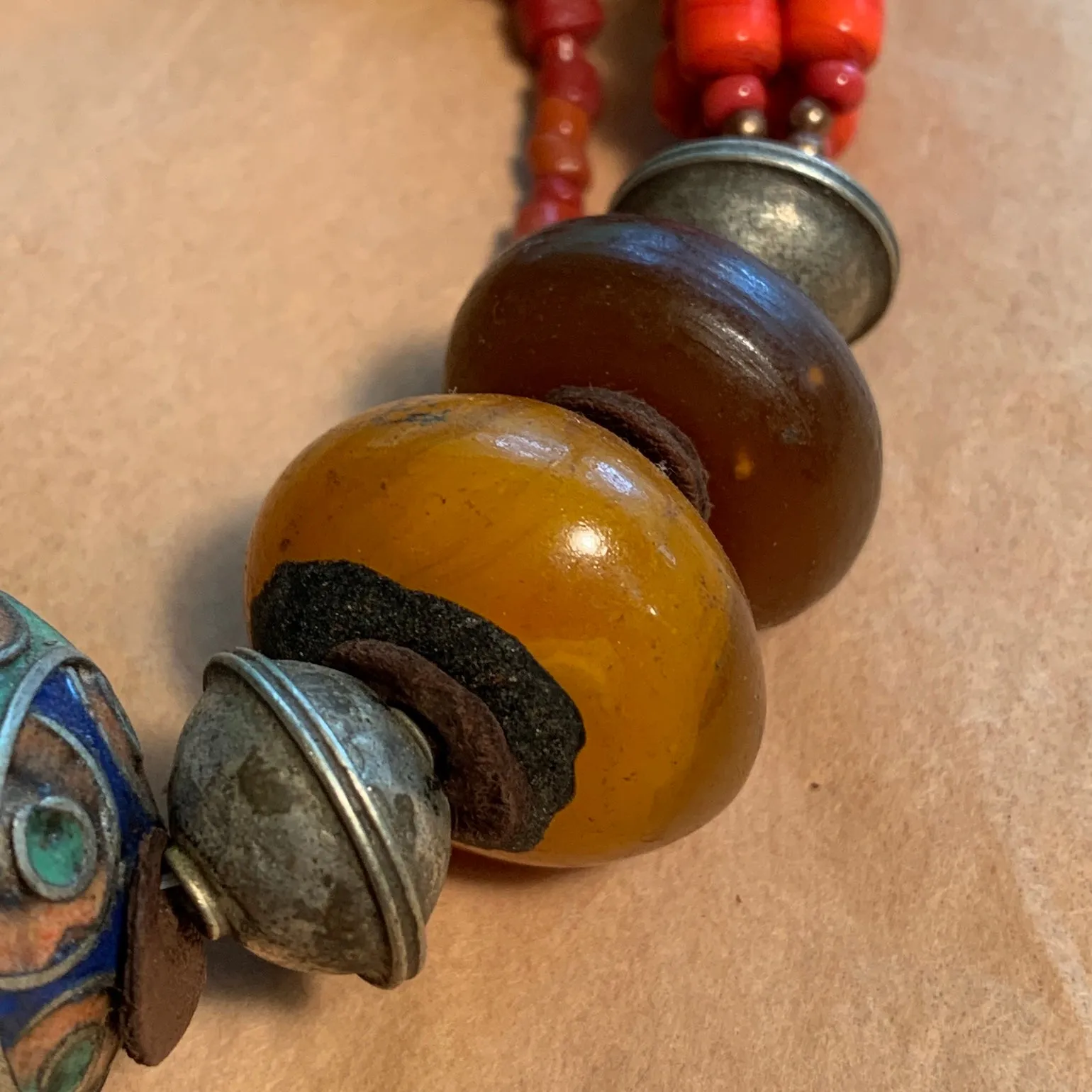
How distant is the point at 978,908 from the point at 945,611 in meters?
0.24

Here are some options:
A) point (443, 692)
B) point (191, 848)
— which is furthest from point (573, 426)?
point (191, 848)

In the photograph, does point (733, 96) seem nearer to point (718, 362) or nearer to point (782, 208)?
point (782, 208)

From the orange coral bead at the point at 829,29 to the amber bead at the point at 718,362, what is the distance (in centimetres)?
36

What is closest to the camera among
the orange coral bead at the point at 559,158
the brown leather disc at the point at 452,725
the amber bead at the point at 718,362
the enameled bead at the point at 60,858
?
the enameled bead at the point at 60,858

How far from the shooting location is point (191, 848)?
20.5 inches

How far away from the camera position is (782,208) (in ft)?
2.81

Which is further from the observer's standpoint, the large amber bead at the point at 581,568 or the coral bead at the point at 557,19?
the coral bead at the point at 557,19

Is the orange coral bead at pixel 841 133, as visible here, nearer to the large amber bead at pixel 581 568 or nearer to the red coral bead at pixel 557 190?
the red coral bead at pixel 557 190

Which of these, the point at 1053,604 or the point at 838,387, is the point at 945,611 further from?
the point at 838,387

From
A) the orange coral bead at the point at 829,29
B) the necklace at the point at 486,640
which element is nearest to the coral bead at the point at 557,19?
the orange coral bead at the point at 829,29

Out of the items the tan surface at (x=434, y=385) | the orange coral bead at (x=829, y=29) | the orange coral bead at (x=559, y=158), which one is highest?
the orange coral bead at (x=829, y=29)

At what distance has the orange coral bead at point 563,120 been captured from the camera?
1082mm

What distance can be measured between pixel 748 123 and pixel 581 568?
1.83ft

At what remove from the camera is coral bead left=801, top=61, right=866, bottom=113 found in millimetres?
979
